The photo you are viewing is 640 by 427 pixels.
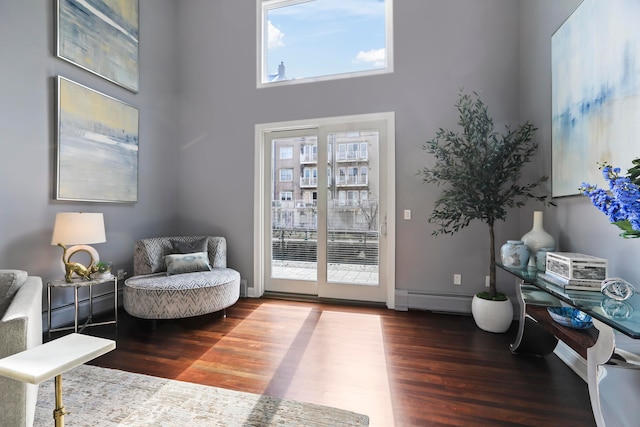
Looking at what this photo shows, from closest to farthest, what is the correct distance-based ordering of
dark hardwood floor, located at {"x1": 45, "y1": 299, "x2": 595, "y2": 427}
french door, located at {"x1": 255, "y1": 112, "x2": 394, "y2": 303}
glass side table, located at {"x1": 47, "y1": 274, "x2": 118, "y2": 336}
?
dark hardwood floor, located at {"x1": 45, "y1": 299, "x2": 595, "y2": 427}
glass side table, located at {"x1": 47, "y1": 274, "x2": 118, "y2": 336}
french door, located at {"x1": 255, "y1": 112, "x2": 394, "y2": 303}

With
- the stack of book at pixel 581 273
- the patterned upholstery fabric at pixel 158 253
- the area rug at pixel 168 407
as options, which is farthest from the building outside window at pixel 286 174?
the stack of book at pixel 581 273

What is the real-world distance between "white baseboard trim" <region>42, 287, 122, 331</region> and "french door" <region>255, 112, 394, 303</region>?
5.93ft

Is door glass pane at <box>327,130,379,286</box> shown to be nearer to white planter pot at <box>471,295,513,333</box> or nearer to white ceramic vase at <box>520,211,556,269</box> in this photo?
white planter pot at <box>471,295,513,333</box>

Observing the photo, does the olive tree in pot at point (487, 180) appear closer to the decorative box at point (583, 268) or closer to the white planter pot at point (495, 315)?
→ the white planter pot at point (495, 315)

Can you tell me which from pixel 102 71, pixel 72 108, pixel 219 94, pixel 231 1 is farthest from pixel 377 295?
pixel 231 1

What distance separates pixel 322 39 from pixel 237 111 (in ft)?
4.99

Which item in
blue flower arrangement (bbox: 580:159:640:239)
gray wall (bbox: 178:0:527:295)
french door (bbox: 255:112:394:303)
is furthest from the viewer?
french door (bbox: 255:112:394:303)

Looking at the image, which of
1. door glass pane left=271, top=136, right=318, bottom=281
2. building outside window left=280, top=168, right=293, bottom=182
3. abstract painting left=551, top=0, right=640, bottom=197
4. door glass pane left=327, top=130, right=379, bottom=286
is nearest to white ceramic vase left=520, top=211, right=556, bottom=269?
abstract painting left=551, top=0, right=640, bottom=197

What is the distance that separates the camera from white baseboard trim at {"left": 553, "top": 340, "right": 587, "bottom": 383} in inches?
76.9

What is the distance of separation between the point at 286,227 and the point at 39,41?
3.06 metres

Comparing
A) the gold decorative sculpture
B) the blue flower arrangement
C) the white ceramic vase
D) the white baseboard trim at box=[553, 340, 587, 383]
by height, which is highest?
the blue flower arrangement

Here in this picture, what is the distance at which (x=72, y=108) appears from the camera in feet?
9.29

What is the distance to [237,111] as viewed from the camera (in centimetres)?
398

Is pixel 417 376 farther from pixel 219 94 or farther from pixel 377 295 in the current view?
pixel 219 94
